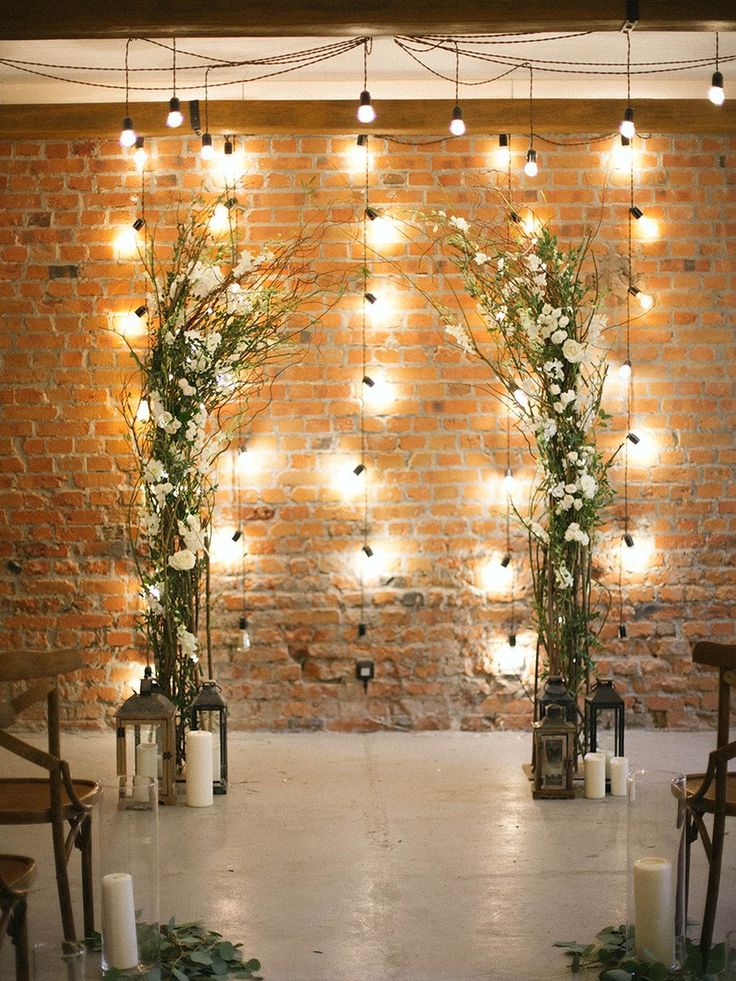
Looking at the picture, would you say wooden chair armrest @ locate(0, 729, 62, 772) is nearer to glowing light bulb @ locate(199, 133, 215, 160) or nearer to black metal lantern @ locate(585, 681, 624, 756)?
black metal lantern @ locate(585, 681, 624, 756)

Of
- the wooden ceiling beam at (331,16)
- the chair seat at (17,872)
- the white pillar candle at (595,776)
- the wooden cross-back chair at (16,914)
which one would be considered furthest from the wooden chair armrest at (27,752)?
the wooden ceiling beam at (331,16)

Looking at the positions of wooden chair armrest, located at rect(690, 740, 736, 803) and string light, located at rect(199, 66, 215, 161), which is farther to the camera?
string light, located at rect(199, 66, 215, 161)

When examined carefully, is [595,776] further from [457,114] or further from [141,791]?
[457,114]

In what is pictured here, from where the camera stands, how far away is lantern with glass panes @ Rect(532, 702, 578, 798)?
4.81m

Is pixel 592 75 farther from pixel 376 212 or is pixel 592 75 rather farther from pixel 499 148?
pixel 376 212

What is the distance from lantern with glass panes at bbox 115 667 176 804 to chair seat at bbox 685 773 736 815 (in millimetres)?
2004

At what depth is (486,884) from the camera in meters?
3.83

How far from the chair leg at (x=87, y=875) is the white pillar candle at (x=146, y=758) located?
1065 millimetres

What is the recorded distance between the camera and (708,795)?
3326 mm

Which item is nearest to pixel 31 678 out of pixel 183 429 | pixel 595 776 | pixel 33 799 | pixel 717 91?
pixel 33 799

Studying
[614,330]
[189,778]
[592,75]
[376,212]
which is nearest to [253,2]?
[376,212]

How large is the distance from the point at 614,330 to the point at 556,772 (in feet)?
7.29

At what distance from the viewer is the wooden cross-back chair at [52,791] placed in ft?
9.98

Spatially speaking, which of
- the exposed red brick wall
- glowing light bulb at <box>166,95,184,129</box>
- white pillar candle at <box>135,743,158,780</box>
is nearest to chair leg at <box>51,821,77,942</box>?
white pillar candle at <box>135,743,158,780</box>
